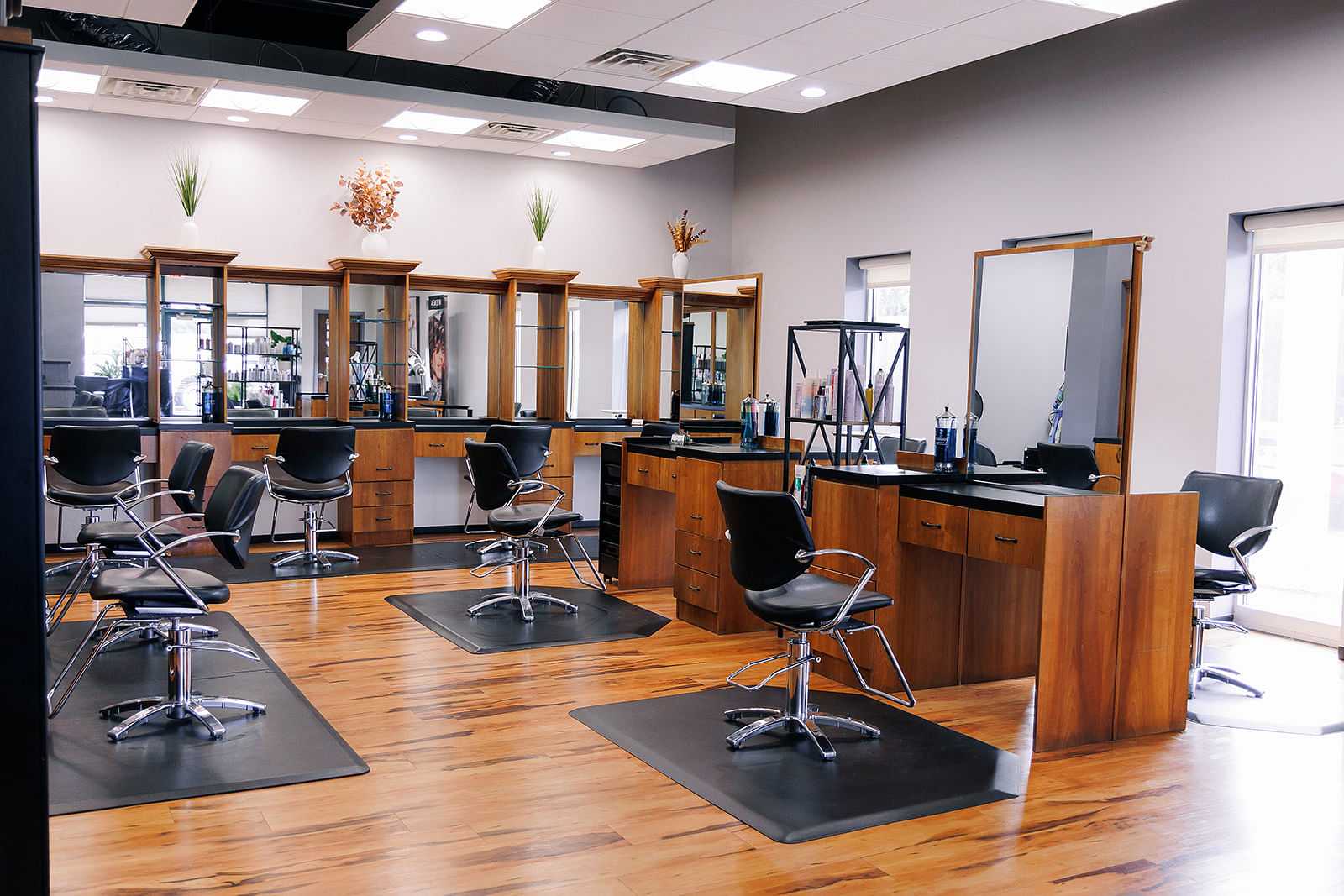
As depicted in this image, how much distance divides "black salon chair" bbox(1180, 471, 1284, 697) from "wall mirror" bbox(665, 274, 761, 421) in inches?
164

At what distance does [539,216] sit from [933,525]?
18.5ft

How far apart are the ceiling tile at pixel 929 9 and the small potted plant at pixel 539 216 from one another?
4372 mm

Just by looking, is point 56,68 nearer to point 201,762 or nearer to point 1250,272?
point 201,762

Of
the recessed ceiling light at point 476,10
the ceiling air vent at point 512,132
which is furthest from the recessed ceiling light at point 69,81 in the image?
the recessed ceiling light at point 476,10

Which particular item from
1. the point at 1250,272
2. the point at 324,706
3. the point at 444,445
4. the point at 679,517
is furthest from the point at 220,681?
the point at 1250,272

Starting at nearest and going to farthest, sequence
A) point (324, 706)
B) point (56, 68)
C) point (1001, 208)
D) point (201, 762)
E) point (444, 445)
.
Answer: point (201, 762), point (324, 706), point (56, 68), point (1001, 208), point (444, 445)

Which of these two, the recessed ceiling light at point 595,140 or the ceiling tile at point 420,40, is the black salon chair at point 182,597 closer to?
the ceiling tile at point 420,40

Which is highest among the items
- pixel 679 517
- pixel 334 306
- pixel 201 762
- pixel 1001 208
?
pixel 1001 208

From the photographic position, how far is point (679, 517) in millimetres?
6000

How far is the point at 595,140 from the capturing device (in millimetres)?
8391

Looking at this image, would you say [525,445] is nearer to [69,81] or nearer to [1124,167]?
[69,81]

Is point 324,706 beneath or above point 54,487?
beneath

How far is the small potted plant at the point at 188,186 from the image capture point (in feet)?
A: 25.9

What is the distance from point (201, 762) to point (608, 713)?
4.82 ft
